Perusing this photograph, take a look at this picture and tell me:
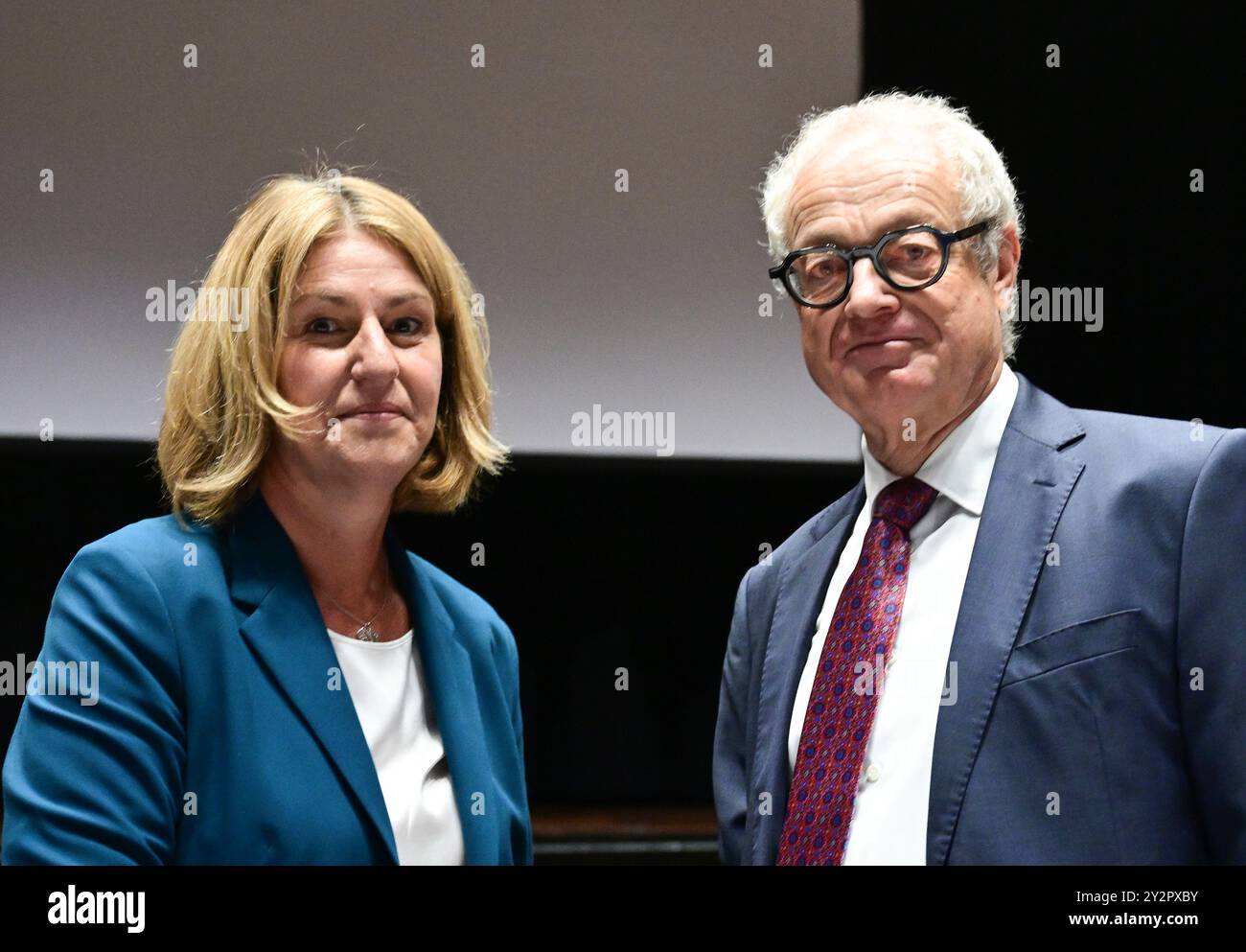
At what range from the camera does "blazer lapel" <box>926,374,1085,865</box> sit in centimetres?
173

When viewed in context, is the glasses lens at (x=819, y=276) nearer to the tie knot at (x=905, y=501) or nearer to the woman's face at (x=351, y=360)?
the tie knot at (x=905, y=501)

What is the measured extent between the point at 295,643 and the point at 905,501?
97 centimetres

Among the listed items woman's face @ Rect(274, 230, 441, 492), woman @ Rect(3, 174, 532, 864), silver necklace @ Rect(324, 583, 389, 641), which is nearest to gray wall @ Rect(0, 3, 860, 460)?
woman @ Rect(3, 174, 532, 864)

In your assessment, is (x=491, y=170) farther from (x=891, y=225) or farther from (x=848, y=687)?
(x=848, y=687)

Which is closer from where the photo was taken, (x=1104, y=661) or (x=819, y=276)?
(x=1104, y=661)

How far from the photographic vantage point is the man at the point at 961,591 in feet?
5.52

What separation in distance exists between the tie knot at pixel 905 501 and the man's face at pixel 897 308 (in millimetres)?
86

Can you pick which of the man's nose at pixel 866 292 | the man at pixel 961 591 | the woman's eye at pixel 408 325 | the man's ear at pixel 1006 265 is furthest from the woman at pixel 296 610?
the man's ear at pixel 1006 265

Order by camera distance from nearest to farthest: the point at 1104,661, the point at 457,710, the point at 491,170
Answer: the point at 1104,661, the point at 457,710, the point at 491,170

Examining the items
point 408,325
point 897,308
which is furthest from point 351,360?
point 897,308

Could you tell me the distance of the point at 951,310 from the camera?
192cm

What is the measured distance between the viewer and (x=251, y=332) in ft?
6.11

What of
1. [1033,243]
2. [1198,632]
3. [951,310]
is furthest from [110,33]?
[1198,632]
